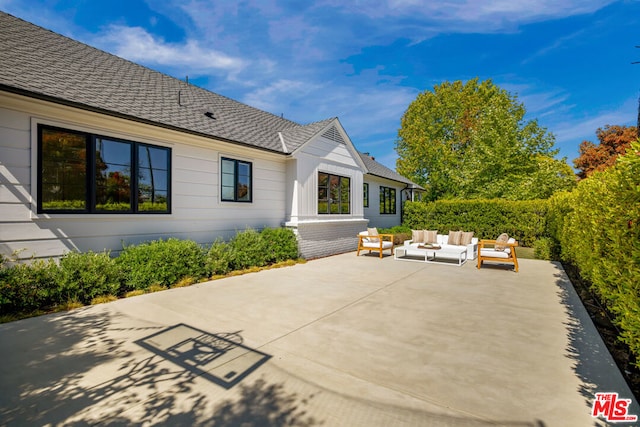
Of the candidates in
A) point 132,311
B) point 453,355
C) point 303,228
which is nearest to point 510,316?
point 453,355

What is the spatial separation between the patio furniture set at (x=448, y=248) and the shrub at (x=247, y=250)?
15.6ft

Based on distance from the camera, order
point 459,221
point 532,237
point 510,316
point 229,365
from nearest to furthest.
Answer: point 229,365 → point 510,316 → point 532,237 → point 459,221

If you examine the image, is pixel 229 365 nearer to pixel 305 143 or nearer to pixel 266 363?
pixel 266 363

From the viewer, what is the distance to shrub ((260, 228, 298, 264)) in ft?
32.1

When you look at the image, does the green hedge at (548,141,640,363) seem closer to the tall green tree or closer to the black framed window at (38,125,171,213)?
the black framed window at (38,125,171,213)

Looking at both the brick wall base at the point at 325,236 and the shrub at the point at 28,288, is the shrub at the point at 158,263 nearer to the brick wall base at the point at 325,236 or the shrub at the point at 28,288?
the shrub at the point at 28,288

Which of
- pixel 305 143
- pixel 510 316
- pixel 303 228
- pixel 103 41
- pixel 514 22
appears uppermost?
pixel 514 22

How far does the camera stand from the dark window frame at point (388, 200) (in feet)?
62.2

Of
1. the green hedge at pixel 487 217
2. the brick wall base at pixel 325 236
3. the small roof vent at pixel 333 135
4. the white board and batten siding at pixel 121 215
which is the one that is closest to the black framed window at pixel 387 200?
the green hedge at pixel 487 217

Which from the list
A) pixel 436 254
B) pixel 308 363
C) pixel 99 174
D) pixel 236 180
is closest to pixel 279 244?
pixel 236 180

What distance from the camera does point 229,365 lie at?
324 centimetres

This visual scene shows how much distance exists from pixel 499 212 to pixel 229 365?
16787 mm

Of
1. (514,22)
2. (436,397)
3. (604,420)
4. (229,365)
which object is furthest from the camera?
(514,22)

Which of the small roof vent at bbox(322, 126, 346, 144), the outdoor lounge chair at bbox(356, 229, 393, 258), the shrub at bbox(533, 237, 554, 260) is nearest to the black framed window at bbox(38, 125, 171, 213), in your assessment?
the small roof vent at bbox(322, 126, 346, 144)
